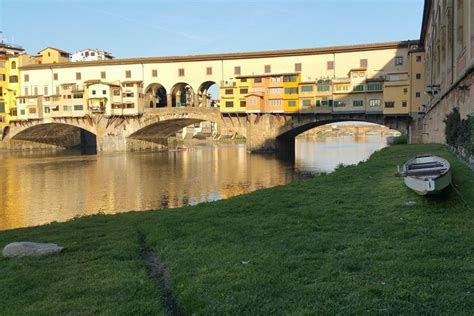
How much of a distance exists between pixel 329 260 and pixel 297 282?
1074mm

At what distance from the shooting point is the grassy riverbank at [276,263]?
225 inches

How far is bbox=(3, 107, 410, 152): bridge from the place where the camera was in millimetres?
67625

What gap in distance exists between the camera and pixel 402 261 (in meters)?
6.77

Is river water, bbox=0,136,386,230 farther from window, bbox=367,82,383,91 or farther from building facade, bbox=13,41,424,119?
window, bbox=367,82,383,91

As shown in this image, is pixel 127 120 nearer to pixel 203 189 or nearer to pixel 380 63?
pixel 380 63

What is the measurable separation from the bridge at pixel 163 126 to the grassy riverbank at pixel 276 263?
5517 centimetres

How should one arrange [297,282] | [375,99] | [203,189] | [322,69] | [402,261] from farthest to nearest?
1. [322,69]
2. [375,99]
3. [203,189]
4. [402,261]
5. [297,282]

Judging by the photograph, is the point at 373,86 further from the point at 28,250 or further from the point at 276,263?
the point at 28,250

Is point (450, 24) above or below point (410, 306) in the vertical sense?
above

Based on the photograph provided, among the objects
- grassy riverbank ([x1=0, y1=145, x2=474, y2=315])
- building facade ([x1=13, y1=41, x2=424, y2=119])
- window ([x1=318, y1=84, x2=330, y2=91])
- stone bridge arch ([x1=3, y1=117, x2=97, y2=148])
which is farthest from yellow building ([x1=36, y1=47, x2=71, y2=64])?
grassy riverbank ([x1=0, y1=145, x2=474, y2=315])

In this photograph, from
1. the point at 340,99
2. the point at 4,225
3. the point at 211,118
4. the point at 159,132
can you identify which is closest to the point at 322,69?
the point at 340,99

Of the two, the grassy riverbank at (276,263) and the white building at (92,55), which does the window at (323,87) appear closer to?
the grassy riverbank at (276,263)

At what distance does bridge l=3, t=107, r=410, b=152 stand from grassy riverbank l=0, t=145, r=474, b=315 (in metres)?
55.2

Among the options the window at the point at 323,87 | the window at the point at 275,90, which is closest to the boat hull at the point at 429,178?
the window at the point at 323,87
